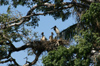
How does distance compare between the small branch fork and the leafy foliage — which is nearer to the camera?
the leafy foliage

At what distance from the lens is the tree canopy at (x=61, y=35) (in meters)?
17.1

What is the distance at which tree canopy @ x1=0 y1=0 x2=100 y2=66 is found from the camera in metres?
17.1

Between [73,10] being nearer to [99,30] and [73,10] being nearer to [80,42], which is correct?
[99,30]

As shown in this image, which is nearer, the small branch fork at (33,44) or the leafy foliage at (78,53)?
the leafy foliage at (78,53)

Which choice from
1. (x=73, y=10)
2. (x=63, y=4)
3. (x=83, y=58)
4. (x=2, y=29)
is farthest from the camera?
(x=73, y=10)

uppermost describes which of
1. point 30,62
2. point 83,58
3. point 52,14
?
point 52,14

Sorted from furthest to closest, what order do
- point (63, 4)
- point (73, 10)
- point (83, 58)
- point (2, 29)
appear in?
1. point (73, 10)
2. point (63, 4)
3. point (2, 29)
4. point (83, 58)

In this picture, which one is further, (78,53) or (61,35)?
(61,35)

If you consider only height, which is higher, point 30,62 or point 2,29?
point 2,29

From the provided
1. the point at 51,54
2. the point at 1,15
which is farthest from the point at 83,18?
the point at 1,15

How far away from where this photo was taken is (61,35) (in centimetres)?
2206

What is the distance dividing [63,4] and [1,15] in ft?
15.2

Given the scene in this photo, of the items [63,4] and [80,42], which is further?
[63,4]

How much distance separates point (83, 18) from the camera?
709 inches
